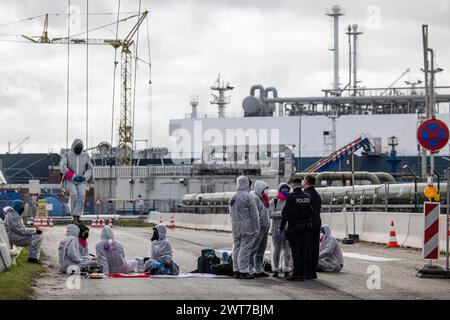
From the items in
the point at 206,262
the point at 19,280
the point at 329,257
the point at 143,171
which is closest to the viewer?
the point at 19,280

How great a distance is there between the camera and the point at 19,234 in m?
21.1

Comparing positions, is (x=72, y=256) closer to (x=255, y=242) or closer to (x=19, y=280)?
(x=19, y=280)

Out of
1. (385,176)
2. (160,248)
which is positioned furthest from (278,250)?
(385,176)

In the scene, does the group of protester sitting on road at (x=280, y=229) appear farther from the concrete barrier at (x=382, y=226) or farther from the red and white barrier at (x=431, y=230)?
the concrete barrier at (x=382, y=226)

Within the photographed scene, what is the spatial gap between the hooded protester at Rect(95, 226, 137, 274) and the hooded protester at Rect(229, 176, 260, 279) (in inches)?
76.2

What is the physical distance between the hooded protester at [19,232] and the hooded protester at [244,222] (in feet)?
14.4

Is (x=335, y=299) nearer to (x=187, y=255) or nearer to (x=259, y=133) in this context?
(x=187, y=255)

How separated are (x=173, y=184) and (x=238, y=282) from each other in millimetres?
82158

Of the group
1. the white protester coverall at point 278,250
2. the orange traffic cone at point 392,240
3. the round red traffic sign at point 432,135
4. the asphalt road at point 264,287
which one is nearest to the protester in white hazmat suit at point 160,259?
the asphalt road at point 264,287

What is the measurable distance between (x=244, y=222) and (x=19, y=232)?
191 inches

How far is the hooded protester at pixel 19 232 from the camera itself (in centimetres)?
2091

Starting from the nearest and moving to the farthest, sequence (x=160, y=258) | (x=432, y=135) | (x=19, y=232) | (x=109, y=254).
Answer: (x=109, y=254) < (x=160, y=258) < (x=432, y=135) < (x=19, y=232)

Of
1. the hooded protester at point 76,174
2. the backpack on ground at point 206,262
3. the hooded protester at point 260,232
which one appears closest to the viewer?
the hooded protester at point 260,232

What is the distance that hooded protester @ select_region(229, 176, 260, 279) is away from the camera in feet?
61.3
